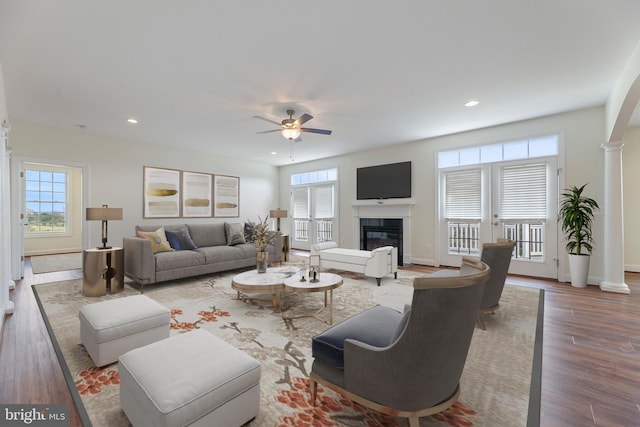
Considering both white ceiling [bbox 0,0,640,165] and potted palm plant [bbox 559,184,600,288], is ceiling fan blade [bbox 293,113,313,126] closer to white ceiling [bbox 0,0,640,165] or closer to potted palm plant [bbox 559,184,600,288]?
white ceiling [bbox 0,0,640,165]

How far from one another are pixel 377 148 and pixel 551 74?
3.77 metres

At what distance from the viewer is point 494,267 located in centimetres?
275

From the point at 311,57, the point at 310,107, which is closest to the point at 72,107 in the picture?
the point at 310,107

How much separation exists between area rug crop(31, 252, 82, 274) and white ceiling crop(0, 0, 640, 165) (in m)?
2.82

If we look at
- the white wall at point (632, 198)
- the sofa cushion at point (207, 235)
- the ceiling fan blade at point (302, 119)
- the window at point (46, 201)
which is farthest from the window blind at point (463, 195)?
the window at point (46, 201)

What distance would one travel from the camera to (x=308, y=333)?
2.69 meters

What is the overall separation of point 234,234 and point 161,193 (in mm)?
2051

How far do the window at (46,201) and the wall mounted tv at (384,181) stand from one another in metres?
8.17

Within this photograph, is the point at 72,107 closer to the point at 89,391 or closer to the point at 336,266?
the point at 89,391

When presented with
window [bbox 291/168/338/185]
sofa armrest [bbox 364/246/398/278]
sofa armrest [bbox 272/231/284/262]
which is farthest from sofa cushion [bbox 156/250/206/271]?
window [bbox 291/168/338/185]

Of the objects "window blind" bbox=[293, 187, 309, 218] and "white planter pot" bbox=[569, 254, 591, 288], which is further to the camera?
"window blind" bbox=[293, 187, 309, 218]

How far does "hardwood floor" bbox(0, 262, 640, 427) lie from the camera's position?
1680 mm

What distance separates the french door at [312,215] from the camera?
7836 mm

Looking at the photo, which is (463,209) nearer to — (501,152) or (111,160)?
(501,152)
